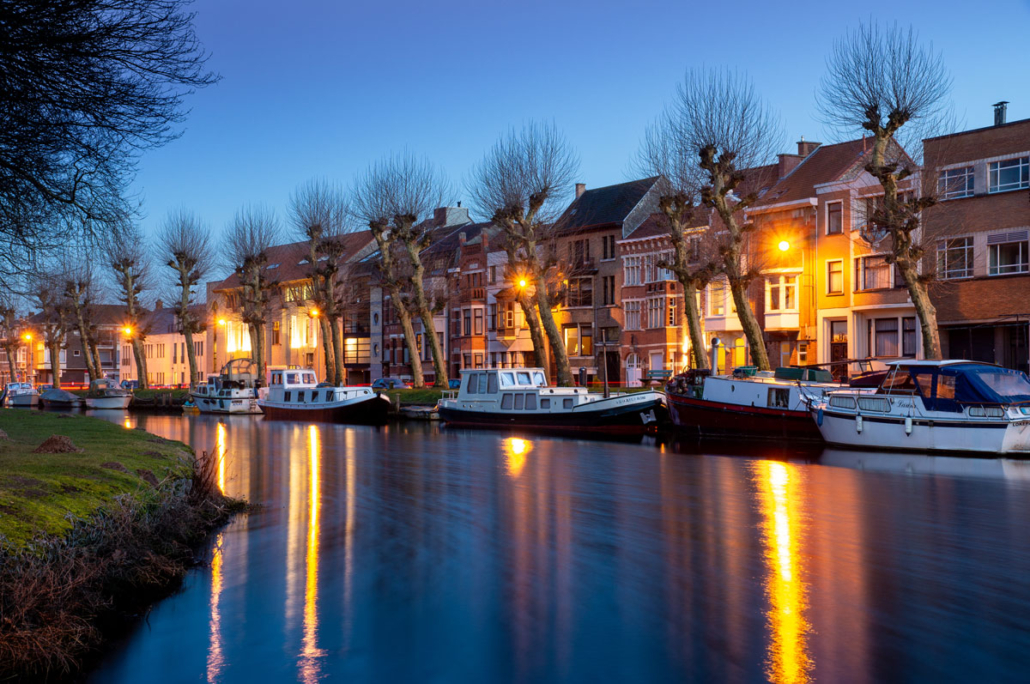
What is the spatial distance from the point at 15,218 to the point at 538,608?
10365 millimetres

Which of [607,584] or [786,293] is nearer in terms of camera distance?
[607,584]

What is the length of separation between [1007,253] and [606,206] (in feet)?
103

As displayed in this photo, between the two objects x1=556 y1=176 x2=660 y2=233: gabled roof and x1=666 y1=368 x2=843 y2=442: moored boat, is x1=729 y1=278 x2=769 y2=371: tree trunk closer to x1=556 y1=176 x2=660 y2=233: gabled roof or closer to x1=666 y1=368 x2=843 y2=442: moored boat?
x1=666 y1=368 x2=843 y2=442: moored boat

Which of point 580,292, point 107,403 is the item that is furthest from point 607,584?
point 107,403

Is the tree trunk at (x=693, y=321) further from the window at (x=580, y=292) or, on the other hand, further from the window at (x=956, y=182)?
the window at (x=580, y=292)

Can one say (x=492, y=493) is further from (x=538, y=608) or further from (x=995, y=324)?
(x=995, y=324)

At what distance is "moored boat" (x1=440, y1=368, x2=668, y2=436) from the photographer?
137 feet

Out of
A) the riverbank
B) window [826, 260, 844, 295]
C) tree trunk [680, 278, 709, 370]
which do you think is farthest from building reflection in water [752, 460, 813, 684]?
window [826, 260, 844, 295]

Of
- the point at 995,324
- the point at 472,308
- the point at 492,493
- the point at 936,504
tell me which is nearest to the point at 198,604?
the point at 492,493

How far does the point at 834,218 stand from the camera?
52875 millimetres

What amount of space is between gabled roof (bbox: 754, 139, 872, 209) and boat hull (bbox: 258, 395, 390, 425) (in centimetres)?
2257

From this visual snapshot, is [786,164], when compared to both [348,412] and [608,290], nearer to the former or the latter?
[608,290]

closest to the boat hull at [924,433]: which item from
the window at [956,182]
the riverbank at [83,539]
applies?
the window at [956,182]

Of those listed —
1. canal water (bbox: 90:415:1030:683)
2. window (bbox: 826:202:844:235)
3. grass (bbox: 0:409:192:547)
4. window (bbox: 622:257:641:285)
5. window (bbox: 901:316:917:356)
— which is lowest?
canal water (bbox: 90:415:1030:683)
